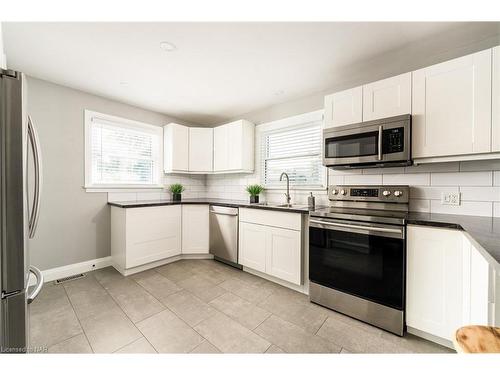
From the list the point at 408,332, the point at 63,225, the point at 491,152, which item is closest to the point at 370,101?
the point at 491,152

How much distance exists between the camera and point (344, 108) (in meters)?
2.04

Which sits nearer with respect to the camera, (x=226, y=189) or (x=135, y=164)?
(x=135, y=164)

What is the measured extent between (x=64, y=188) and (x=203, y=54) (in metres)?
2.38

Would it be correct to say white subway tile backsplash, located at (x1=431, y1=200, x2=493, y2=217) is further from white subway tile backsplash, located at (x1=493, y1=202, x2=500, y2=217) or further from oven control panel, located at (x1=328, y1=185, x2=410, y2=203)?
oven control panel, located at (x1=328, y1=185, x2=410, y2=203)

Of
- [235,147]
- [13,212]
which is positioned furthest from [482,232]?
[235,147]

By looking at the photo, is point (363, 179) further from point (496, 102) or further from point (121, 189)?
point (121, 189)

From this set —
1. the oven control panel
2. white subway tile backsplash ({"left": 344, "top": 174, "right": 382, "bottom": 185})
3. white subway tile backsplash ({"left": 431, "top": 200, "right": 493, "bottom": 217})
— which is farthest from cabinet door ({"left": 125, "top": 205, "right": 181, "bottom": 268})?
white subway tile backsplash ({"left": 431, "top": 200, "right": 493, "bottom": 217})

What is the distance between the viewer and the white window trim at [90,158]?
2670 mm

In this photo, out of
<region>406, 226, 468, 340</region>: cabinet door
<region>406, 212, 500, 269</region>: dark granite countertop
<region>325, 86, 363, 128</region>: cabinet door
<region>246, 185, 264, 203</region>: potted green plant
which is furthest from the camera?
<region>246, 185, 264, 203</region>: potted green plant

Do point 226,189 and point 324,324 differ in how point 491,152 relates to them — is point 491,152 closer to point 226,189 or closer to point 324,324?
point 324,324

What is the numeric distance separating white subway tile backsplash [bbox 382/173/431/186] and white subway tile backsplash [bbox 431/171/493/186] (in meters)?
0.05

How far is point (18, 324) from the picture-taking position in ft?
3.03

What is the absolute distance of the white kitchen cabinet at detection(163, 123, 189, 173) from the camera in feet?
10.9
